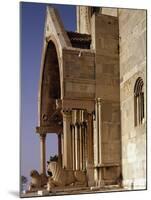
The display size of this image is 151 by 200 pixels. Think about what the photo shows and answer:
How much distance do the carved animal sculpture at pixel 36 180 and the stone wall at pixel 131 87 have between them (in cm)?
77

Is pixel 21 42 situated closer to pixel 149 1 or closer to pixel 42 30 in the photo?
pixel 42 30

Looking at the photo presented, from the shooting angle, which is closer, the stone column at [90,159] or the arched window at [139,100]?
the stone column at [90,159]

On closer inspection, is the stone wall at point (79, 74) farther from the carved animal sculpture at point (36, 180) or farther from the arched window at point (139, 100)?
the carved animal sculpture at point (36, 180)

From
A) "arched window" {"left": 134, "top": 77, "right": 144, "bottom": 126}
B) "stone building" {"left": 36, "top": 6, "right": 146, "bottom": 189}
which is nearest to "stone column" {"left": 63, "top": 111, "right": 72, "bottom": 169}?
"stone building" {"left": 36, "top": 6, "right": 146, "bottom": 189}

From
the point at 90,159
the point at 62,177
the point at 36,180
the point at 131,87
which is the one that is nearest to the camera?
the point at 36,180

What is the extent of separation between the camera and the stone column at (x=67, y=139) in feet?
14.6

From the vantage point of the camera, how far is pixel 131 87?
15.4 ft

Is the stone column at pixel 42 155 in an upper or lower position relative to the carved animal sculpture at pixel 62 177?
upper

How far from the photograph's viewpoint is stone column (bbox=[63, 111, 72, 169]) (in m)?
4.46

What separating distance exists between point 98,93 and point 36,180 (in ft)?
3.10

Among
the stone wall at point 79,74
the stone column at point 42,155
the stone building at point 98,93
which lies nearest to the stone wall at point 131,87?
the stone building at point 98,93

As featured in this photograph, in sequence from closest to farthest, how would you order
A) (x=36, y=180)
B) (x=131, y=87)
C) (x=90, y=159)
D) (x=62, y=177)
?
(x=36, y=180) < (x=62, y=177) < (x=90, y=159) < (x=131, y=87)

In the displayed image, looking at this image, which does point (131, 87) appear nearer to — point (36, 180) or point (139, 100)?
point (139, 100)

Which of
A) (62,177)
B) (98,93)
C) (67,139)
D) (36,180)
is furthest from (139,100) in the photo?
(36,180)
